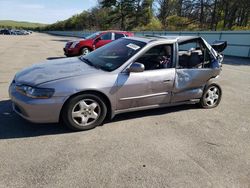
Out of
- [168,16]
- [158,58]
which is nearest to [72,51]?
[158,58]

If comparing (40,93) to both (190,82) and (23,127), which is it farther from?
(190,82)

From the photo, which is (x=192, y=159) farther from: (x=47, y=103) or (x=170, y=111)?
(x=47, y=103)

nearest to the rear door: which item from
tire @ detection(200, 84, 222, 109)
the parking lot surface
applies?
tire @ detection(200, 84, 222, 109)

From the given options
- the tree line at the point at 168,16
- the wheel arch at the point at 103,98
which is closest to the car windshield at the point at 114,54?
the wheel arch at the point at 103,98

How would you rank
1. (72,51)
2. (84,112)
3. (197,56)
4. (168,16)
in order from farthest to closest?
(168,16)
(72,51)
(197,56)
(84,112)

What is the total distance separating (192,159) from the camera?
3363 millimetres

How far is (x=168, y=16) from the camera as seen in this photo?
48.9 metres

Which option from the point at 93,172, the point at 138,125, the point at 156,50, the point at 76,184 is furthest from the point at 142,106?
the point at 76,184

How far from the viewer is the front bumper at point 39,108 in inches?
144

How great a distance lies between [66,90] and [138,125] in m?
1.42

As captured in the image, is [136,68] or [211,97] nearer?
[136,68]

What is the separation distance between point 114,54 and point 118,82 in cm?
87

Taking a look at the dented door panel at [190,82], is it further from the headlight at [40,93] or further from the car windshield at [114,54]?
the headlight at [40,93]

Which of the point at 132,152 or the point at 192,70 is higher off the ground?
the point at 192,70
